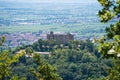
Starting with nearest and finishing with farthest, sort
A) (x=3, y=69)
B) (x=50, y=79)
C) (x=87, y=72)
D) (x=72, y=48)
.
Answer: (x=3, y=69) → (x=50, y=79) → (x=87, y=72) → (x=72, y=48)

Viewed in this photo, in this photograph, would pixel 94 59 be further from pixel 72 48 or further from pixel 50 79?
pixel 50 79

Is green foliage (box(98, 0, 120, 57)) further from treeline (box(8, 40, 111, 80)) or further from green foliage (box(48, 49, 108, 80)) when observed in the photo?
green foliage (box(48, 49, 108, 80))

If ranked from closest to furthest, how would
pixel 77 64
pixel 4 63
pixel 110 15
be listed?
pixel 110 15, pixel 4 63, pixel 77 64

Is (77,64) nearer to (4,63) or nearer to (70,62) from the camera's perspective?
(70,62)

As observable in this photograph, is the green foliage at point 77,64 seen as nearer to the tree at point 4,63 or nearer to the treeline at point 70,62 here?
the treeline at point 70,62

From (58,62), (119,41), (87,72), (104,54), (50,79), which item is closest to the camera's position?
(119,41)

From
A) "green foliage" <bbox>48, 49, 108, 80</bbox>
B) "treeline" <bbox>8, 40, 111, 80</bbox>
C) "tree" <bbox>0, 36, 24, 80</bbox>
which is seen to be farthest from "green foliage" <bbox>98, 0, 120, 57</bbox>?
"green foliage" <bbox>48, 49, 108, 80</bbox>

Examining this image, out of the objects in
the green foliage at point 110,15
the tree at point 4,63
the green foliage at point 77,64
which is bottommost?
the green foliage at point 77,64

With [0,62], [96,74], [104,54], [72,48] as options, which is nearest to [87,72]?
[96,74]

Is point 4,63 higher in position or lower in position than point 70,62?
higher

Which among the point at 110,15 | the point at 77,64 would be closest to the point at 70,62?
the point at 77,64

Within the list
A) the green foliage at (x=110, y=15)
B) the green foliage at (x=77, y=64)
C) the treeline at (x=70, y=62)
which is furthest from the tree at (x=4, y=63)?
the green foliage at (x=77, y=64)
